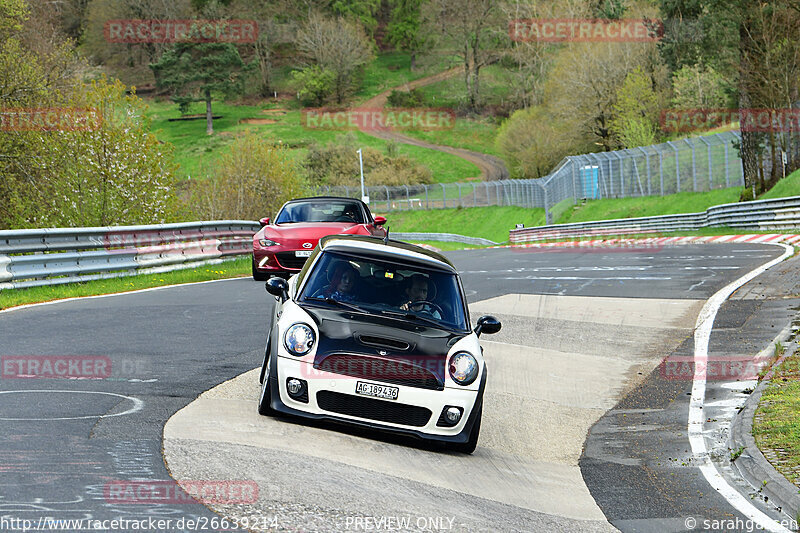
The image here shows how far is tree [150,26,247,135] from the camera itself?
118438 mm

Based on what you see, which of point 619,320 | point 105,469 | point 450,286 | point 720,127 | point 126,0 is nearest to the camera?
point 105,469

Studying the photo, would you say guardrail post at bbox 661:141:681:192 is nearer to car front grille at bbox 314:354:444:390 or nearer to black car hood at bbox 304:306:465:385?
black car hood at bbox 304:306:465:385

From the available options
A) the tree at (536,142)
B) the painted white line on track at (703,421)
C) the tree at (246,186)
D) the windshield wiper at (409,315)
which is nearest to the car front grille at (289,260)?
the painted white line on track at (703,421)

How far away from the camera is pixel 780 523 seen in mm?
6156

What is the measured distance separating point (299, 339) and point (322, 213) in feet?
37.9

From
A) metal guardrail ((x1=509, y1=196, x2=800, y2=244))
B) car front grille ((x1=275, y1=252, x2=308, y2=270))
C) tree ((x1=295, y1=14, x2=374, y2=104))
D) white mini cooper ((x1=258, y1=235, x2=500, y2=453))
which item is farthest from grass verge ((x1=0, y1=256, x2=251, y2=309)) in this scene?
tree ((x1=295, y1=14, x2=374, y2=104))

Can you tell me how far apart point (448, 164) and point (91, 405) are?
102 metres

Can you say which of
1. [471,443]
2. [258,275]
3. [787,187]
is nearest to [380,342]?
[471,443]

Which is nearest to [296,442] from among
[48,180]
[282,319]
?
[282,319]

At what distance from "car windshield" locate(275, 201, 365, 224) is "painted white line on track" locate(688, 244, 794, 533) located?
682 centimetres

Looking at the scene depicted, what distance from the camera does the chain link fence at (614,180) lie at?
46.7m

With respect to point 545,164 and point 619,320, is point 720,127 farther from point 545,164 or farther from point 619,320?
point 619,320

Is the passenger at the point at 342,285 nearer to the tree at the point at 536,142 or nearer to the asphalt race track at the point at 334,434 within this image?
the asphalt race track at the point at 334,434

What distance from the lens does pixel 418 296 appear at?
27.7 feet
